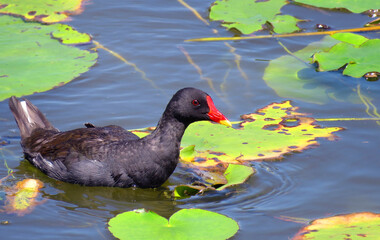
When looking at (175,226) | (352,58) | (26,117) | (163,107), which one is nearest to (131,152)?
(175,226)

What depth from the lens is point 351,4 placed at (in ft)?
27.4

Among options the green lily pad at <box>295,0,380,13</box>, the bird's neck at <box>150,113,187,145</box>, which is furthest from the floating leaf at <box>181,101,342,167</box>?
the green lily pad at <box>295,0,380,13</box>

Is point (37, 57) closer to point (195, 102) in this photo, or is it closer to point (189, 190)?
point (195, 102)

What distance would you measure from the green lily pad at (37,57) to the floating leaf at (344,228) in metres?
3.48

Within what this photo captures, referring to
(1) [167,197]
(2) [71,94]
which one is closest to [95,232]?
(1) [167,197]

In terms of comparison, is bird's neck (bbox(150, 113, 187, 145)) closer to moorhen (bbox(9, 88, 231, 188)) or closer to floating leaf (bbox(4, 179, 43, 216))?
moorhen (bbox(9, 88, 231, 188))

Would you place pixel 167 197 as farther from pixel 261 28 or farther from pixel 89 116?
pixel 261 28

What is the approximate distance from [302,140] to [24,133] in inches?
103

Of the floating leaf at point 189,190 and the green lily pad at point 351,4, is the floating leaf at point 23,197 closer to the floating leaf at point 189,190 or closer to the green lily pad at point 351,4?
the floating leaf at point 189,190

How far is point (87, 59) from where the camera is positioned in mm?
7211

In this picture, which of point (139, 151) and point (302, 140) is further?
point (302, 140)

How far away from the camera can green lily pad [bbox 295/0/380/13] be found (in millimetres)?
8258

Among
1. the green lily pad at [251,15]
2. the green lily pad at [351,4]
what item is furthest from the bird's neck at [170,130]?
the green lily pad at [351,4]

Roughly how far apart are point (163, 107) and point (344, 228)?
2.93 meters
